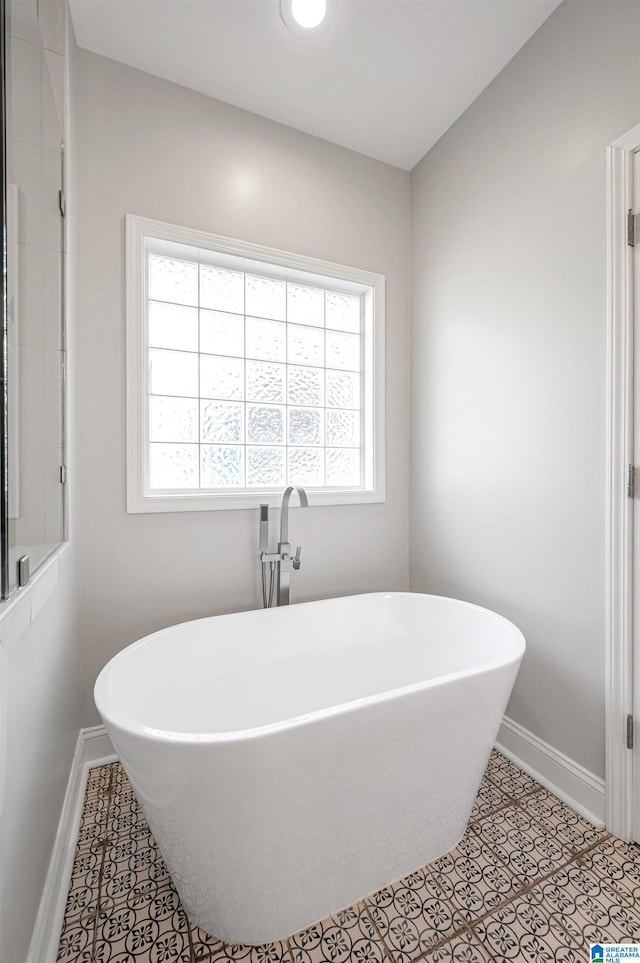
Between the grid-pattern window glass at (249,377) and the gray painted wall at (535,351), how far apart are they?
519mm

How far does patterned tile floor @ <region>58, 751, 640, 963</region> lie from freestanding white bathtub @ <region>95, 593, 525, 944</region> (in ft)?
0.16

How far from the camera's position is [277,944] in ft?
3.70

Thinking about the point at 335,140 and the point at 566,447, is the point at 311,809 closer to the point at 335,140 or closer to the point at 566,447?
the point at 566,447

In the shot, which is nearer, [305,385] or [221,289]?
[221,289]

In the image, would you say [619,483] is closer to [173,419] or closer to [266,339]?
[266,339]

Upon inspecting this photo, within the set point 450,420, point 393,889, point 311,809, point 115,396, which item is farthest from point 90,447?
point 393,889

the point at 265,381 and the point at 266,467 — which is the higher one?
the point at 265,381

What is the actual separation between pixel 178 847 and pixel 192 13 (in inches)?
110

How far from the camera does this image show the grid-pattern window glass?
2.04m

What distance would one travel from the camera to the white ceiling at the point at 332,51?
164 centimetres

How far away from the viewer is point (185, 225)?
1.95 meters

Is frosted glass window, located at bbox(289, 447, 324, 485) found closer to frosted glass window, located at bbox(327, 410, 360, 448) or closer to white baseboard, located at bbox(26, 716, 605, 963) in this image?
frosted glass window, located at bbox(327, 410, 360, 448)

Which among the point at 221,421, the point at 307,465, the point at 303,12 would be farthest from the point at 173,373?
the point at 303,12

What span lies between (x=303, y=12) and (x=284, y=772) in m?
2.52
